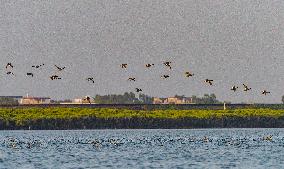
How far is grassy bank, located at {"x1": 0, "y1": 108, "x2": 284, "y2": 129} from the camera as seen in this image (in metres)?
141

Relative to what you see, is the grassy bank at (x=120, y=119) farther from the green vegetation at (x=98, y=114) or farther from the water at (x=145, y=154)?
the water at (x=145, y=154)

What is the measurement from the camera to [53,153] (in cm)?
8388

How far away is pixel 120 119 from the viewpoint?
493 feet

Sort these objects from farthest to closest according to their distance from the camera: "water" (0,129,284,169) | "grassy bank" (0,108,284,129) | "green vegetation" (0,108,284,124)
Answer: "green vegetation" (0,108,284,124), "grassy bank" (0,108,284,129), "water" (0,129,284,169)

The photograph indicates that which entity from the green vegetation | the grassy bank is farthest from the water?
the green vegetation

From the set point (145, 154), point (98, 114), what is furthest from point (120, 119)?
point (145, 154)

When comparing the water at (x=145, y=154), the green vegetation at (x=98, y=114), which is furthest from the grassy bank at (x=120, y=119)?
the water at (x=145, y=154)

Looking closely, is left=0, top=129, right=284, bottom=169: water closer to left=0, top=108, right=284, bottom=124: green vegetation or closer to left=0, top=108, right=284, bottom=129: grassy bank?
left=0, top=108, right=284, bottom=129: grassy bank

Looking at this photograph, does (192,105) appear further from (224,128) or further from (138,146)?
(138,146)

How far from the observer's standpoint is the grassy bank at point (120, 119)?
5536 inches

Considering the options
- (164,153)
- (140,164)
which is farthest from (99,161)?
(164,153)

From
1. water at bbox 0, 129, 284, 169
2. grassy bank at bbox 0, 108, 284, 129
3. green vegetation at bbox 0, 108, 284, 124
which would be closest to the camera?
water at bbox 0, 129, 284, 169

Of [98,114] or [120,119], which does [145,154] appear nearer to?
[120,119]

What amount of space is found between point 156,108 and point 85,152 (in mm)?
108229
